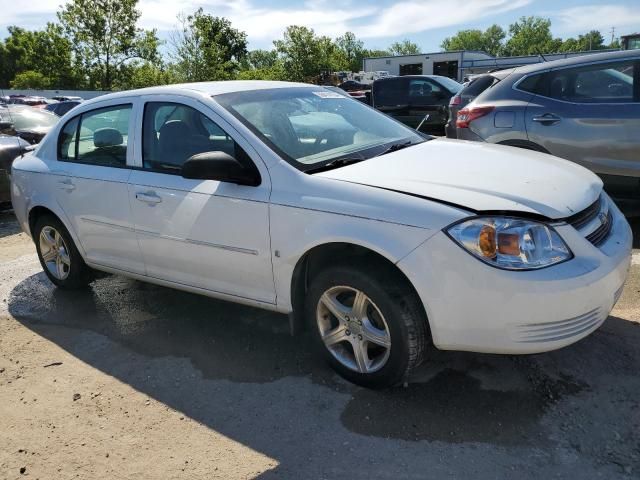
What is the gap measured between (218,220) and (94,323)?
162 cm

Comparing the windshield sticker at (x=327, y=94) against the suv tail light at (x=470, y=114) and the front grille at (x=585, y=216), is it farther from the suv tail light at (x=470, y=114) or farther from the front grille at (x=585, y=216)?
the suv tail light at (x=470, y=114)

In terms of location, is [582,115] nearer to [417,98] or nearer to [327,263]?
→ [327,263]

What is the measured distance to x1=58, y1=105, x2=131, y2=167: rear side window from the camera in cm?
400

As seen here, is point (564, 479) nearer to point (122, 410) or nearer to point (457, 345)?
point (457, 345)

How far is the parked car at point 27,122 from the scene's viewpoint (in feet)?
31.7

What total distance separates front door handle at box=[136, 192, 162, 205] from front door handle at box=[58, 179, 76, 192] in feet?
2.77

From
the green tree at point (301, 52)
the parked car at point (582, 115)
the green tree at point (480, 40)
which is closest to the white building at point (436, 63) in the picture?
the green tree at point (301, 52)

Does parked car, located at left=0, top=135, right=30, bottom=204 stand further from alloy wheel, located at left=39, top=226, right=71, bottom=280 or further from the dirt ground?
the dirt ground

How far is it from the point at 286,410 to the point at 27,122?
10.0 metres

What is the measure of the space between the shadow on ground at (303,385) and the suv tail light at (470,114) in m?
2.90

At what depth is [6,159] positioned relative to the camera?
7367 millimetres

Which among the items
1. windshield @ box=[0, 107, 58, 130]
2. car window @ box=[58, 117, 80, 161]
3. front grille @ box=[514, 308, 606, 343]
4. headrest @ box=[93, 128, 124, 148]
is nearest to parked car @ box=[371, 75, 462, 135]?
windshield @ box=[0, 107, 58, 130]

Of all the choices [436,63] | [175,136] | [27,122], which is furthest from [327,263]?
[436,63]

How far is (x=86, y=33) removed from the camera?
125 feet
